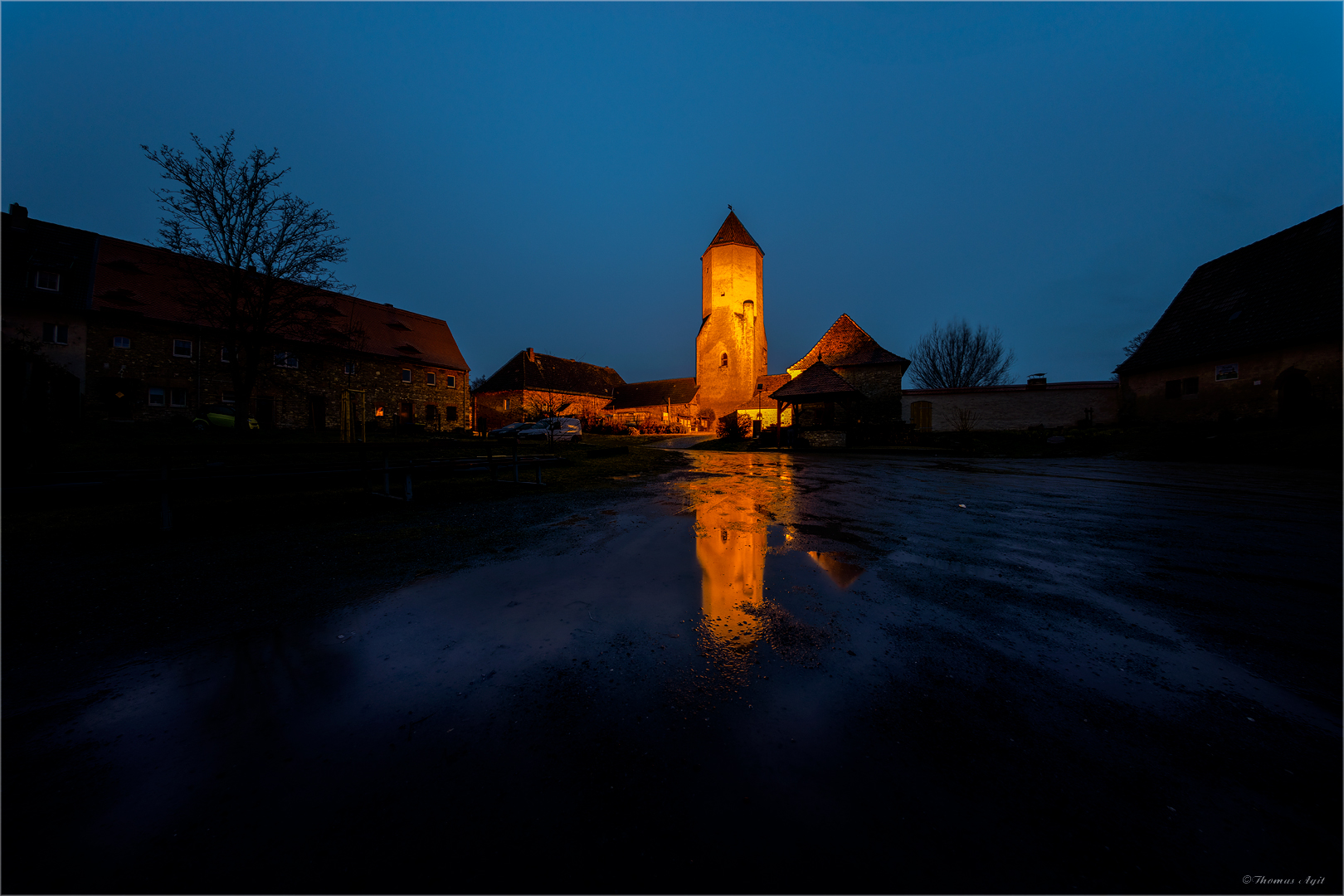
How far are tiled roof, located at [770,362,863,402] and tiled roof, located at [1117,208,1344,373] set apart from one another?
1313cm

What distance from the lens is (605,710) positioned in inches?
75.7

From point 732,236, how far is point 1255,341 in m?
32.3

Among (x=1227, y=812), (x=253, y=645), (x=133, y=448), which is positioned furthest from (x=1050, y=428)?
(x=133, y=448)

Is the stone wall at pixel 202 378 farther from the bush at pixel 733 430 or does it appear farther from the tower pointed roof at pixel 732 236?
the tower pointed roof at pixel 732 236

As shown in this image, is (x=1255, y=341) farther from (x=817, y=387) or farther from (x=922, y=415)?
(x=817, y=387)

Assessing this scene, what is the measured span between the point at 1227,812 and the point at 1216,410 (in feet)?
88.1

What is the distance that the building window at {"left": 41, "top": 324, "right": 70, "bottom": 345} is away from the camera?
70.4ft

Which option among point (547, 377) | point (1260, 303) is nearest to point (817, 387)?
point (1260, 303)

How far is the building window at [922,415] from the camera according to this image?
25.7 meters

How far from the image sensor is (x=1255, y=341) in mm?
17562

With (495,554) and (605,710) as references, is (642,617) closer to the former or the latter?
(605,710)

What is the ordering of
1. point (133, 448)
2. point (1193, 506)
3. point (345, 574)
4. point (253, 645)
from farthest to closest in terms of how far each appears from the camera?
point (133, 448)
point (1193, 506)
point (345, 574)
point (253, 645)

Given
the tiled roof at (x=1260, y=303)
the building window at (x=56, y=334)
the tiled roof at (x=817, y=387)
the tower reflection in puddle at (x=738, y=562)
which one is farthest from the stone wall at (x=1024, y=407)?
the building window at (x=56, y=334)

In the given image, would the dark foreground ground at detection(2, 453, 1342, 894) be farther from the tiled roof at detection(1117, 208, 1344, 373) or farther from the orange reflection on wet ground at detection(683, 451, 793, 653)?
the tiled roof at detection(1117, 208, 1344, 373)
